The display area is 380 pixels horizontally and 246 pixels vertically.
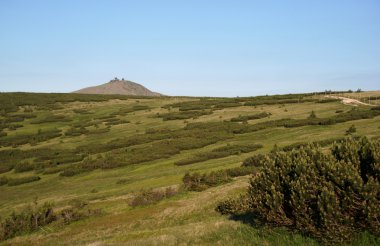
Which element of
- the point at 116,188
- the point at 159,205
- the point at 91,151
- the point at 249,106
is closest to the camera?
the point at 159,205

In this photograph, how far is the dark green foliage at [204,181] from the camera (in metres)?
27.7

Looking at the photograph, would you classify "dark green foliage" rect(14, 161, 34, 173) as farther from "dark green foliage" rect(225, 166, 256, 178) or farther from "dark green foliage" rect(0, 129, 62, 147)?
"dark green foliage" rect(225, 166, 256, 178)

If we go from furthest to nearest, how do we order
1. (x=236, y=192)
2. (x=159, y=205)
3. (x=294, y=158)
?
(x=159, y=205)
(x=236, y=192)
(x=294, y=158)

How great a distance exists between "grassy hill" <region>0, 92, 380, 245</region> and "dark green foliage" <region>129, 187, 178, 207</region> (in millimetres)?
370

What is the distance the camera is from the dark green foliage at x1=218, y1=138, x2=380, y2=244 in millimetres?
11094

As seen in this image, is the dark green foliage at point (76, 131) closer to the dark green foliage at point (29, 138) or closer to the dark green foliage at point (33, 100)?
the dark green foliage at point (29, 138)

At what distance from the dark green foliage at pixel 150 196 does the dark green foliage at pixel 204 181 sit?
1.23 metres

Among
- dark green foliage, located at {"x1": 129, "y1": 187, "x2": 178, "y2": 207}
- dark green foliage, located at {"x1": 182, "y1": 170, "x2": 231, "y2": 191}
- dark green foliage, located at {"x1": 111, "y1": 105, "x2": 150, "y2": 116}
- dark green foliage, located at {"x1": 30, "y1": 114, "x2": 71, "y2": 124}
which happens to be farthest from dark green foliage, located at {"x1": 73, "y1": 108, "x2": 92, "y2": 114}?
dark green foliage, located at {"x1": 129, "y1": 187, "x2": 178, "y2": 207}

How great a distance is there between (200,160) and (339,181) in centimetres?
2980

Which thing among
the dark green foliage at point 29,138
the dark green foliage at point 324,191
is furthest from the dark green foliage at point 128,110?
the dark green foliage at point 324,191

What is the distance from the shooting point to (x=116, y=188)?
33531mm

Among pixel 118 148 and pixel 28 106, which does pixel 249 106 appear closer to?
pixel 118 148

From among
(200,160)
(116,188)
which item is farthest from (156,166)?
(116,188)

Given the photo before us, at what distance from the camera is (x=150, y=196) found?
2666 cm
